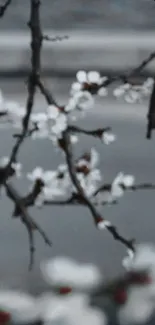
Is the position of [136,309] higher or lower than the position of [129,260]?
lower

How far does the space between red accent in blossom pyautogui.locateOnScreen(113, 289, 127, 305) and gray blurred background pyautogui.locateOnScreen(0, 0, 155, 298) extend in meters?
0.06

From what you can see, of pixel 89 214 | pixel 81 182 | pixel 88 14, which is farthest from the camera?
pixel 88 14

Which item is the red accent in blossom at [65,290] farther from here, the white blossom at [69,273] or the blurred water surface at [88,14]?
the blurred water surface at [88,14]

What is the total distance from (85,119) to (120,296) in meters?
0.72

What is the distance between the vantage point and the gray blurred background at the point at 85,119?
1.25 m

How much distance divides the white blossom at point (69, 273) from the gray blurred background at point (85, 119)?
2 centimetres

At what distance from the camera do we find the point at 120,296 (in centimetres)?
109

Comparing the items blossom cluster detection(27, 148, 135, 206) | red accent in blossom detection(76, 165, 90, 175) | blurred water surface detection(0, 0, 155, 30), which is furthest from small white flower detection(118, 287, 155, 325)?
blurred water surface detection(0, 0, 155, 30)

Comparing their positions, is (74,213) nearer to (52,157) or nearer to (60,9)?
(52,157)

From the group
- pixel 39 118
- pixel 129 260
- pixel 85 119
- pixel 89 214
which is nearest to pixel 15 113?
pixel 39 118

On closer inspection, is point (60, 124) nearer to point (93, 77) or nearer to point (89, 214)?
point (93, 77)

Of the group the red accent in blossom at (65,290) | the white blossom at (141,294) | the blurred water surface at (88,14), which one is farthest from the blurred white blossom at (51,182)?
the blurred water surface at (88,14)

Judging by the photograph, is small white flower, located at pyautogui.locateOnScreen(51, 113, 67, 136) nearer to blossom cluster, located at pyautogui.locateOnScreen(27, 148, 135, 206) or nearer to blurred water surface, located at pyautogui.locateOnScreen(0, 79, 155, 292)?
blossom cluster, located at pyautogui.locateOnScreen(27, 148, 135, 206)

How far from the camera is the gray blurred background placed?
1246 millimetres
